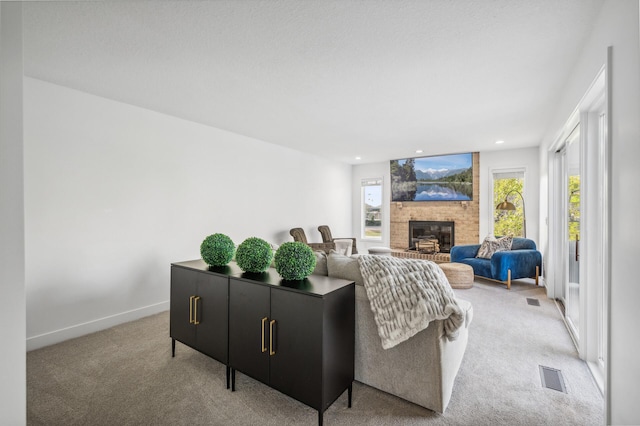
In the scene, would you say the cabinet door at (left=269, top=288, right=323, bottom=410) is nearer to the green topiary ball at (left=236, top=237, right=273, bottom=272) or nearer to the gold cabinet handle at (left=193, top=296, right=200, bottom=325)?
the green topiary ball at (left=236, top=237, right=273, bottom=272)

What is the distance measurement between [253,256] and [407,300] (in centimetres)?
114

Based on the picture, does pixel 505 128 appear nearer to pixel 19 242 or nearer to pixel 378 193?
pixel 378 193

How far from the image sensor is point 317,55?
2.41 metres

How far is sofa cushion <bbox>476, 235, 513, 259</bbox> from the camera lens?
5254 mm

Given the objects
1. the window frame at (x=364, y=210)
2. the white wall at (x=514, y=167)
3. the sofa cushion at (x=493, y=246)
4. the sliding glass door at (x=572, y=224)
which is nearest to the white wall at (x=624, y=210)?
the sliding glass door at (x=572, y=224)

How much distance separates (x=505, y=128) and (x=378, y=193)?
3.83 m

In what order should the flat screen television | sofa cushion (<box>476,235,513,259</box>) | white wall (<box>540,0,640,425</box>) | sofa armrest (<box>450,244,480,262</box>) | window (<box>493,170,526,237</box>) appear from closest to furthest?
white wall (<box>540,0,640,425</box>) < sofa cushion (<box>476,235,513,259</box>) < sofa armrest (<box>450,244,480,262</box>) < window (<box>493,170,526,237</box>) < the flat screen television

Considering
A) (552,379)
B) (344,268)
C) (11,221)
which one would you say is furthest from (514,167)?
(11,221)

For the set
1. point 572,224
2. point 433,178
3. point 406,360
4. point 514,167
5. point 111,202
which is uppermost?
point 514,167

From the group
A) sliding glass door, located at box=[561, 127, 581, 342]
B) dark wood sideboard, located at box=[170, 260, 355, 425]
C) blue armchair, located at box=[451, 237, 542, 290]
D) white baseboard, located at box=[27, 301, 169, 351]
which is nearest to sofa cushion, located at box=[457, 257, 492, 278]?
blue armchair, located at box=[451, 237, 542, 290]

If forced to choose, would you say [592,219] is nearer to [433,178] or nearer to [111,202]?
[111,202]

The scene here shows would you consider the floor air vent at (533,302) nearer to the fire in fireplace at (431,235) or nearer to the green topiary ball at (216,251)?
the fire in fireplace at (431,235)

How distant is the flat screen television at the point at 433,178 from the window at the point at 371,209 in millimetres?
488

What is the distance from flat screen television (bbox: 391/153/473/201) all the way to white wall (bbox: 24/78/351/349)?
4.22 meters
